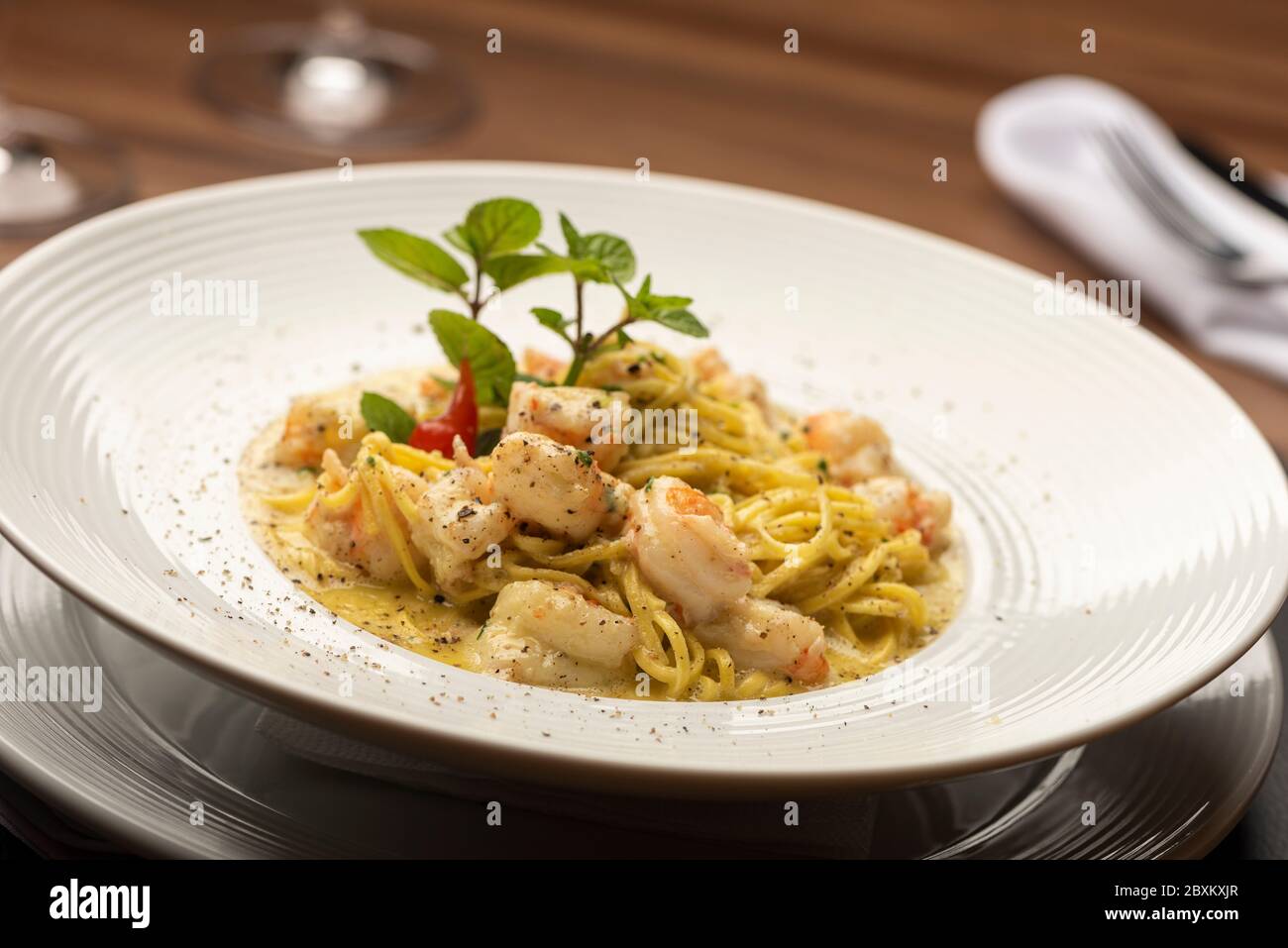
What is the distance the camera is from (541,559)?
3242mm

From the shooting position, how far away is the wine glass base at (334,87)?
6547 mm

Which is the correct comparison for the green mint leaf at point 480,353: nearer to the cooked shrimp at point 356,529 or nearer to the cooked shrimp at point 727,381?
the cooked shrimp at point 356,529

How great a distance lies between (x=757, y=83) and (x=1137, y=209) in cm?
240

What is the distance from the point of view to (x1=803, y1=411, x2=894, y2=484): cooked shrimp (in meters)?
3.83

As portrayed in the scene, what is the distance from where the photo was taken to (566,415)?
334 centimetres

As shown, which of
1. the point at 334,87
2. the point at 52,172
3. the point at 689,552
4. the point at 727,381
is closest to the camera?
the point at 689,552

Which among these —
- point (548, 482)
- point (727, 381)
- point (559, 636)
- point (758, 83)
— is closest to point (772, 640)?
point (559, 636)

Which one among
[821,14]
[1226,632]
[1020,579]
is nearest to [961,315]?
[1020,579]

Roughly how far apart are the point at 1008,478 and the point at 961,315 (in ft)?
2.46

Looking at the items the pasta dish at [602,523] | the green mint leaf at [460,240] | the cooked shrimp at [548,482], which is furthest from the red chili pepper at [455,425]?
the cooked shrimp at [548,482]

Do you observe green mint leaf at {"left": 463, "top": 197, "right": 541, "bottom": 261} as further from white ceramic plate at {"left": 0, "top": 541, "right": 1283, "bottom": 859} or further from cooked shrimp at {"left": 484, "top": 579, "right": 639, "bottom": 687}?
white ceramic plate at {"left": 0, "top": 541, "right": 1283, "bottom": 859}

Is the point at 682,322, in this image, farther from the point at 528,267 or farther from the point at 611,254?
the point at 528,267

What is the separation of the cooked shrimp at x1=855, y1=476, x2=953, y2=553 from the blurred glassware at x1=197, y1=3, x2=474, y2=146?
3551 millimetres
